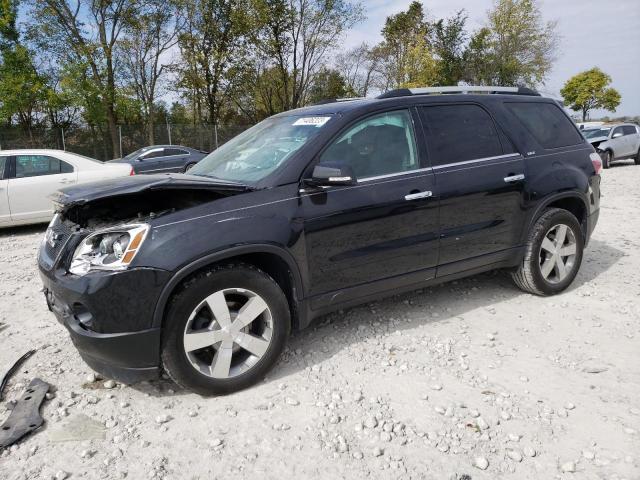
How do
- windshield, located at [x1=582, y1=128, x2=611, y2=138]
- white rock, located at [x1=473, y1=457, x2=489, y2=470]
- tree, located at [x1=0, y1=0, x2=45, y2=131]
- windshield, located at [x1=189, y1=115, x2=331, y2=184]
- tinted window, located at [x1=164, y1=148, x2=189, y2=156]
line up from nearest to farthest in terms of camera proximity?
1. white rock, located at [x1=473, y1=457, x2=489, y2=470]
2. windshield, located at [x1=189, y1=115, x2=331, y2=184]
3. tinted window, located at [x1=164, y1=148, x2=189, y2=156]
4. windshield, located at [x1=582, y1=128, x2=611, y2=138]
5. tree, located at [x1=0, y1=0, x2=45, y2=131]

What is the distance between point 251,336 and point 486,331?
1.93m

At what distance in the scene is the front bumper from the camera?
8.25 ft

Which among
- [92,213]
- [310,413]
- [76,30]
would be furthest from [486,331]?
[76,30]

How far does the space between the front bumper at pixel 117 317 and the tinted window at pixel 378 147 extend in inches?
55.4

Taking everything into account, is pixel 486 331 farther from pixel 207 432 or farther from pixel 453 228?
pixel 207 432

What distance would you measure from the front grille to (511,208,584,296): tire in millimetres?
3605

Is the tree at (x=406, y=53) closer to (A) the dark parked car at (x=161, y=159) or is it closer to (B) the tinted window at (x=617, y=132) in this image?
(B) the tinted window at (x=617, y=132)

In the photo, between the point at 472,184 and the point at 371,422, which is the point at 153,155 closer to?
the point at 472,184

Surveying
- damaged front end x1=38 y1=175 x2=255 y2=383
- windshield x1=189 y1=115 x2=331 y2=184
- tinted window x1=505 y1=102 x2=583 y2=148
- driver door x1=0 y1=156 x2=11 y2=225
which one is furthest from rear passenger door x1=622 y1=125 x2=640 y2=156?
driver door x1=0 y1=156 x2=11 y2=225

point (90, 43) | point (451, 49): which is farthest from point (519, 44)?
point (90, 43)

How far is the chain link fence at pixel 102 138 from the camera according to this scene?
20.5m

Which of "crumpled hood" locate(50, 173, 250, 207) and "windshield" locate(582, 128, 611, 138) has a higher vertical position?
"windshield" locate(582, 128, 611, 138)

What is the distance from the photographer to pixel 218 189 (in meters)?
2.83

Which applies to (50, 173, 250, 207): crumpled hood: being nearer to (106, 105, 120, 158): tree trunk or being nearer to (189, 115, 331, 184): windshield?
(189, 115, 331, 184): windshield
